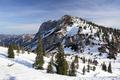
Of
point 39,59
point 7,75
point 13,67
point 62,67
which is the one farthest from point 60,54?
point 7,75

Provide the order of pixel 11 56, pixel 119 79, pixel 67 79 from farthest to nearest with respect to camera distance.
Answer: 1. pixel 11 56
2. pixel 67 79
3. pixel 119 79

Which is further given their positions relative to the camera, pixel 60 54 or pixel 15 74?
pixel 60 54

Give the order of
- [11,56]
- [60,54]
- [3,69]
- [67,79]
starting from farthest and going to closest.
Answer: [11,56], [60,54], [3,69], [67,79]

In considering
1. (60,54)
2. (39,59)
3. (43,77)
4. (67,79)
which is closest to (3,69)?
(43,77)

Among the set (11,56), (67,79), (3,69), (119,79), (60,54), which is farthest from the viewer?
(11,56)

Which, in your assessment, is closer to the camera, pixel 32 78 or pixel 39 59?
pixel 32 78

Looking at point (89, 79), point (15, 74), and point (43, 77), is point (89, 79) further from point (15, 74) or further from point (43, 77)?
point (15, 74)

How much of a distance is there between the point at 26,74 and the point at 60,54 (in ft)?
148

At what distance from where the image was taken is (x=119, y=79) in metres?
40.0

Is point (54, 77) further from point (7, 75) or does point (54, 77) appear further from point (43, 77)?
point (7, 75)

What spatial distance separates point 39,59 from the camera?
4109 inches

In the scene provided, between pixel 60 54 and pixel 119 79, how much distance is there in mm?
50328

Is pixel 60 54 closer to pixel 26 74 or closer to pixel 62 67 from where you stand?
pixel 62 67

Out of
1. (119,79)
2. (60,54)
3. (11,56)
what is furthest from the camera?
(11,56)
